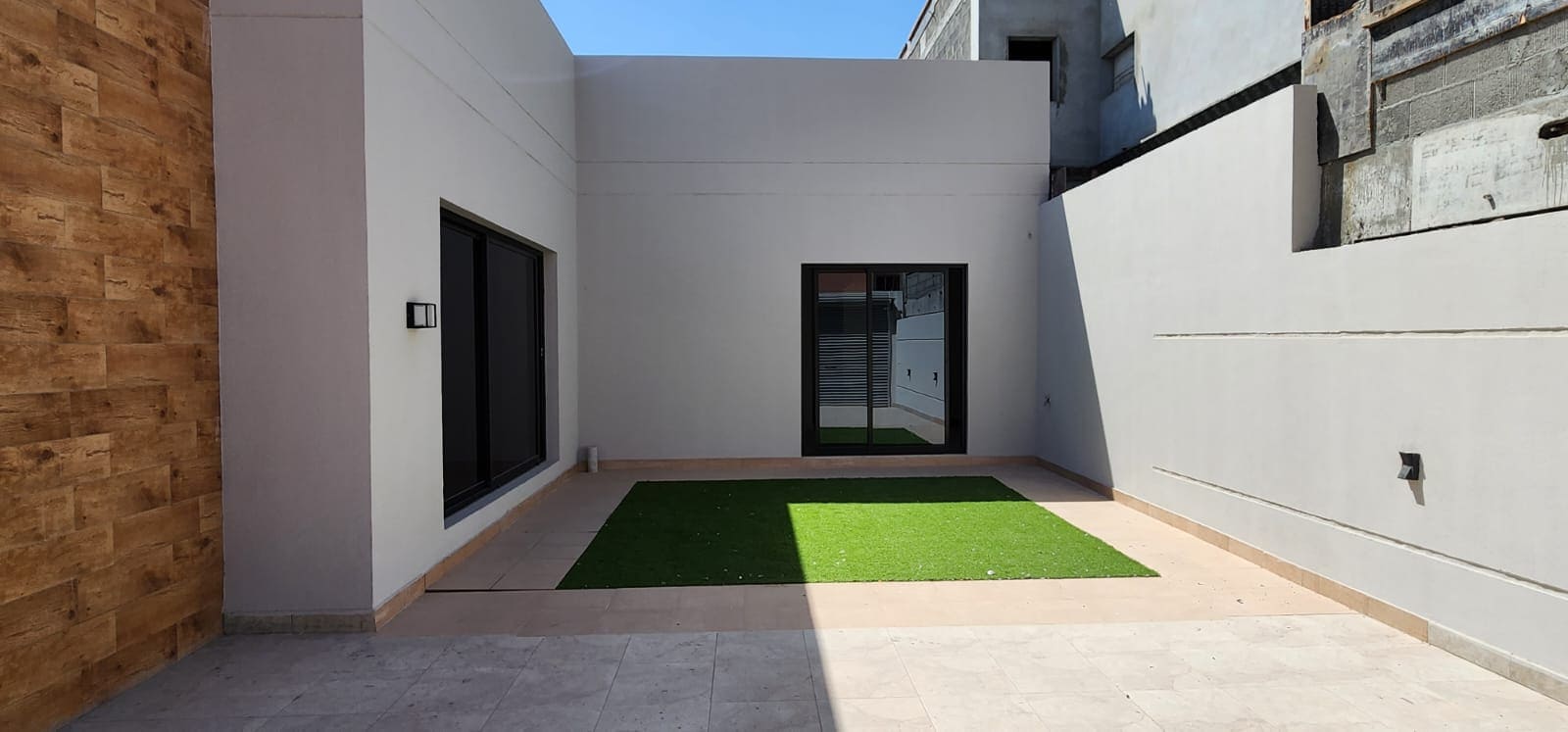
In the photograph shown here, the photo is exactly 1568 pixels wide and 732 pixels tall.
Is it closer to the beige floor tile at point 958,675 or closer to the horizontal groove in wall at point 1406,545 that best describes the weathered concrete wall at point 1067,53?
the horizontal groove in wall at point 1406,545

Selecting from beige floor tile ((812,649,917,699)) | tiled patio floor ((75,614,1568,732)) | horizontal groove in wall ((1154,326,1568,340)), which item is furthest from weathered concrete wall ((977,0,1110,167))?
beige floor tile ((812,649,917,699))

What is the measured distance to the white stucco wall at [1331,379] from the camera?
2820mm

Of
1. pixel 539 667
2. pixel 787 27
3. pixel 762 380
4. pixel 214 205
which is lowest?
pixel 539 667

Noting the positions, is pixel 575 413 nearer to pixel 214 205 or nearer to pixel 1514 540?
pixel 214 205

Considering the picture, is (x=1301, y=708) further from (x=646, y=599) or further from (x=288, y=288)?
(x=288, y=288)

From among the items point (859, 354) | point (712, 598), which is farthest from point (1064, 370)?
point (712, 598)

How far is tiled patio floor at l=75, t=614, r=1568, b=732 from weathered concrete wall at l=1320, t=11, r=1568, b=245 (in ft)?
6.39

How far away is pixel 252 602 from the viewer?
3342 mm

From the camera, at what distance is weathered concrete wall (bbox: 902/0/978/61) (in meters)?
10.3

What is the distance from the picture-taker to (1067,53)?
9852 millimetres

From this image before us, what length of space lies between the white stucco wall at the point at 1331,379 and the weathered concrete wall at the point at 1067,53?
4.18 metres

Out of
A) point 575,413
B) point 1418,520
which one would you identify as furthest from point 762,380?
point 1418,520

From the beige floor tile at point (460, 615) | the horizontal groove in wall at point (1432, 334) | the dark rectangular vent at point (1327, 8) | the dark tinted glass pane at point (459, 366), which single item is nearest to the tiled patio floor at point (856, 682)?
the beige floor tile at point (460, 615)

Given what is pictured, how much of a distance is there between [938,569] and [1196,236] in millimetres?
2774
